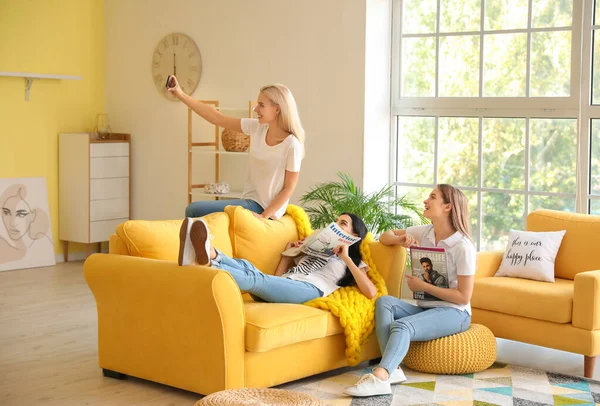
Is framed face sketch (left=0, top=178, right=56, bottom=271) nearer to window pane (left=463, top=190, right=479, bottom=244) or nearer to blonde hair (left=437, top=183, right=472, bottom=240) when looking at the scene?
window pane (left=463, top=190, right=479, bottom=244)

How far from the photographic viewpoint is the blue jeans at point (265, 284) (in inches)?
157

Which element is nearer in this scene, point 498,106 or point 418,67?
point 498,106

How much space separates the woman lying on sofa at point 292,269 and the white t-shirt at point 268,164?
0.33m

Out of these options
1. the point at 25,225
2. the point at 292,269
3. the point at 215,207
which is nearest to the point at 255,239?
the point at 292,269

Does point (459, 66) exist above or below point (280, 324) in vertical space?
above

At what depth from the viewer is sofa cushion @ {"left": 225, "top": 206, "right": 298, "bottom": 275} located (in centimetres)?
457

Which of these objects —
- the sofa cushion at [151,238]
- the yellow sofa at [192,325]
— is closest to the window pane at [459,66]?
the yellow sofa at [192,325]

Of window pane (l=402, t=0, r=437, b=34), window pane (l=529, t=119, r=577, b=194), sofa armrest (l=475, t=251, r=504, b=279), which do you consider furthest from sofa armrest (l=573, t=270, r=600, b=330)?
window pane (l=402, t=0, r=437, b=34)

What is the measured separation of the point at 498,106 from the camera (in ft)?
19.8

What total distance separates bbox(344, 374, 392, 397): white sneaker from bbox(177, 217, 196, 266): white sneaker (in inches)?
36.8

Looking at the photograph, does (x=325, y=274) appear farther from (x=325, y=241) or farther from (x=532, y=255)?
(x=532, y=255)

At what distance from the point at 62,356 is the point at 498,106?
10.8 feet

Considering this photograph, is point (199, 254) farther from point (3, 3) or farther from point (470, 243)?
point (3, 3)

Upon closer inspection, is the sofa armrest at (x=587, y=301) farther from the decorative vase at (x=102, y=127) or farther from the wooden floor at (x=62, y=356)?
the decorative vase at (x=102, y=127)
